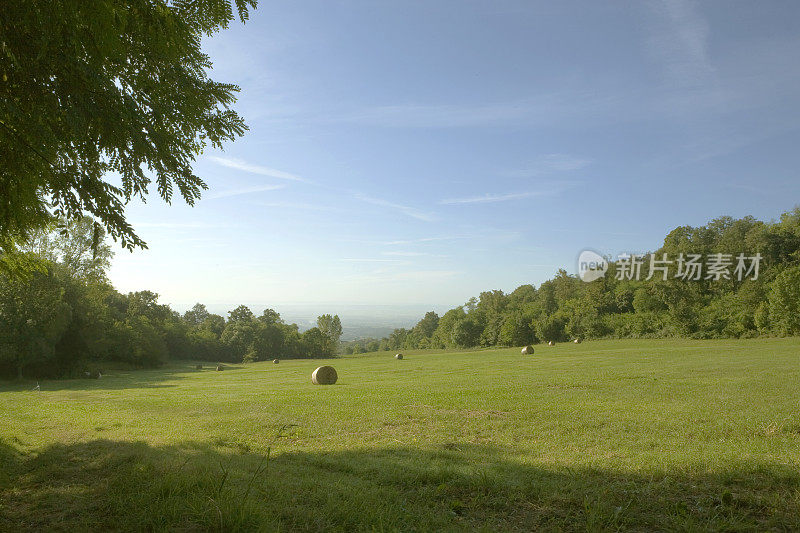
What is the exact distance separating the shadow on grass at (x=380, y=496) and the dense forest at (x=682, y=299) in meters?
54.1

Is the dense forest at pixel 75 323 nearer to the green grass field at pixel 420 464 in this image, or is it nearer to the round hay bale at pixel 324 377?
the green grass field at pixel 420 464

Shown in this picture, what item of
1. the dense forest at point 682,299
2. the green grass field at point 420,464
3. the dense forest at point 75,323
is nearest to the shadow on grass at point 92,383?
the dense forest at point 75,323

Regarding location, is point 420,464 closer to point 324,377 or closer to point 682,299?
point 324,377

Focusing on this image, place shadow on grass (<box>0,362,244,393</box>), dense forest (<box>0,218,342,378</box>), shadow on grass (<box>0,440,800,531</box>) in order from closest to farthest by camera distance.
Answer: shadow on grass (<box>0,440,800,531</box>), shadow on grass (<box>0,362,244,393</box>), dense forest (<box>0,218,342,378</box>)

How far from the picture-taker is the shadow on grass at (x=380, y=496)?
422cm

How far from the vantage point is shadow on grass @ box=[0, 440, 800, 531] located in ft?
13.9

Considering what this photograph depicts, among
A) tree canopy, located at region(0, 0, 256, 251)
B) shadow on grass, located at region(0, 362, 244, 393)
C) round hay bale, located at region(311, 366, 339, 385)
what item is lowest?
shadow on grass, located at region(0, 362, 244, 393)

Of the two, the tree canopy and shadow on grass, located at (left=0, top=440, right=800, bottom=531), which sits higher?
the tree canopy

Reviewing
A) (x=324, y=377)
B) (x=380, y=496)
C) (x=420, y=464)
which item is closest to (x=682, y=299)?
(x=324, y=377)

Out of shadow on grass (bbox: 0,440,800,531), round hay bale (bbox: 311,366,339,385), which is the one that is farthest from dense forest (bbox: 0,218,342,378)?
round hay bale (bbox: 311,366,339,385)

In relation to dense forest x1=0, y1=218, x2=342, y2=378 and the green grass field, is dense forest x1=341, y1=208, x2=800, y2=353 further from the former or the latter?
dense forest x1=0, y1=218, x2=342, y2=378

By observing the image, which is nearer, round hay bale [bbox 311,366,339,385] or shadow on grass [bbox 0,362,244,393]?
round hay bale [bbox 311,366,339,385]

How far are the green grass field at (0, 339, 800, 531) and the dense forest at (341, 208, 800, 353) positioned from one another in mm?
45131

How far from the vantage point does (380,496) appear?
17.5ft
